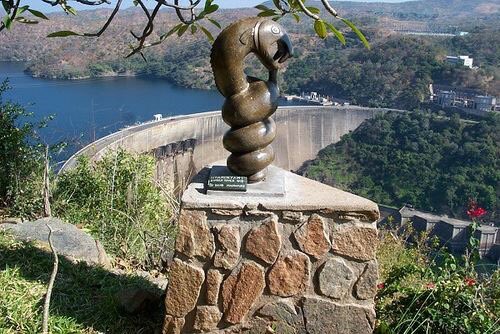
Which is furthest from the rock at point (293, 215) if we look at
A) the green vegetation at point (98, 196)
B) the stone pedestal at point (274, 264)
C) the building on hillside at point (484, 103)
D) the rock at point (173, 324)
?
the building on hillside at point (484, 103)

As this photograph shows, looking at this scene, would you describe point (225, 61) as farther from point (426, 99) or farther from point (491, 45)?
point (491, 45)

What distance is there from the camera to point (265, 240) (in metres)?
1.72

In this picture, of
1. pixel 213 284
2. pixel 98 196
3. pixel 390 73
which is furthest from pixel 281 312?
pixel 390 73

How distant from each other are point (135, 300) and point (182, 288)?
0.90 ft

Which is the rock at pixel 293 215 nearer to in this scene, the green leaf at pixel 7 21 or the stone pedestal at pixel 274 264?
the stone pedestal at pixel 274 264

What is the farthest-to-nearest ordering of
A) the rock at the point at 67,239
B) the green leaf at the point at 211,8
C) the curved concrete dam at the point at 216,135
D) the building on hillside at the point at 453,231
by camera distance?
the curved concrete dam at the point at 216,135, the building on hillside at the point at 453,231, the rock at the point at 67,239, the green leaf at the point at 211,8

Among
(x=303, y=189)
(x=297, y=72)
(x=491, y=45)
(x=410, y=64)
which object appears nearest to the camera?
(x=303, y=189)

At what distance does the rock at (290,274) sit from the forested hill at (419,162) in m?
16.0

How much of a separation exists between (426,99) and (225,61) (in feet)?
89.0

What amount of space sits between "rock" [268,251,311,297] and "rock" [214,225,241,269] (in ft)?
0.44

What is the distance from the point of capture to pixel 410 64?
30016mm

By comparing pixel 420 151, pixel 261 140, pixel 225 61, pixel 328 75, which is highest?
pixel 225 61

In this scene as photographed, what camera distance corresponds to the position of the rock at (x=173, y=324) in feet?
5.93

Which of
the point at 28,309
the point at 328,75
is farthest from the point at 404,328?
the point at 328,75
